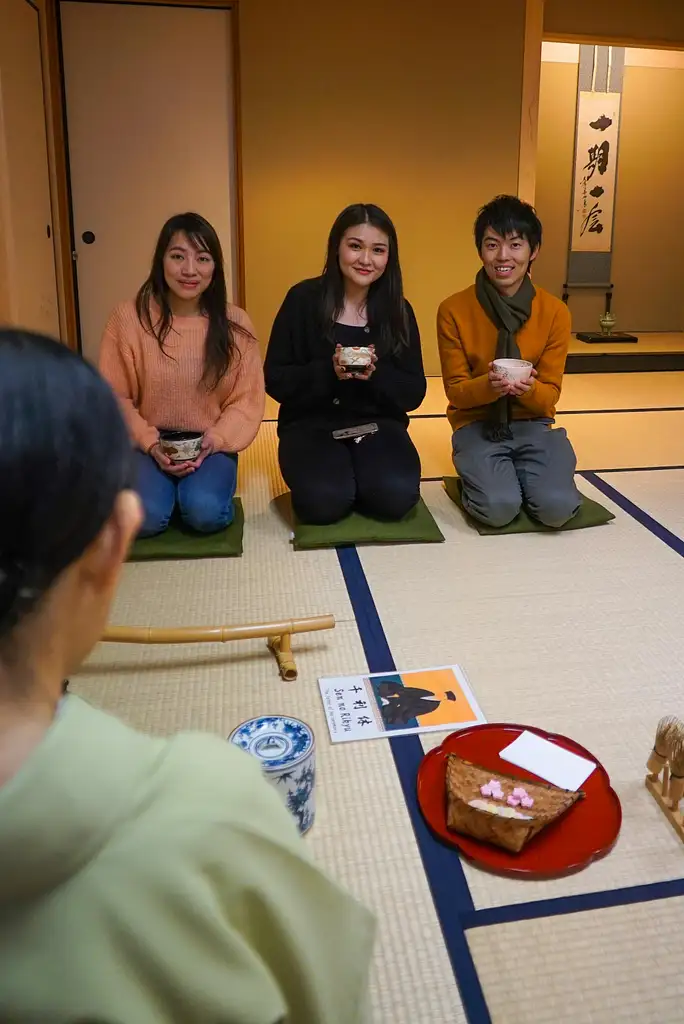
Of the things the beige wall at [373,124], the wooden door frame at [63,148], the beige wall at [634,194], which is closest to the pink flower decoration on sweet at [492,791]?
the wooden door frame at [63,148]

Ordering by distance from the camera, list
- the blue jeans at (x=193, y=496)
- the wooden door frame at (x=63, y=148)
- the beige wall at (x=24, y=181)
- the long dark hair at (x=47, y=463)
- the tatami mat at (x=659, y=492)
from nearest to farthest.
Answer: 1. the long dark hair at (x=47, y=463)
2. the blue jeans at (x=193, y=496)
3. the tatami mat at (x=659, y=492)
4. the beige wall at (x=24, y=181)
5. the wooden door frame at (x=63, y=148)

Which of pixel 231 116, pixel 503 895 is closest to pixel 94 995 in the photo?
pixel 503 895

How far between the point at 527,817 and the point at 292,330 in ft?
6.11

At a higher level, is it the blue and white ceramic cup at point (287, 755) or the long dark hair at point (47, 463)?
the long dark hair at point (47, 463)

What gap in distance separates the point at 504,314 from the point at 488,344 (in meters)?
0.12

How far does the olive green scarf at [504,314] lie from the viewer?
2916mm

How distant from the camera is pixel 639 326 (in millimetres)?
6758

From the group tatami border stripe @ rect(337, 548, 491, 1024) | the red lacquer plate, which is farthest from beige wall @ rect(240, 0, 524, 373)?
the red lacquer plate

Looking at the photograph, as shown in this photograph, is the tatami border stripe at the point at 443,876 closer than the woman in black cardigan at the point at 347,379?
Yes

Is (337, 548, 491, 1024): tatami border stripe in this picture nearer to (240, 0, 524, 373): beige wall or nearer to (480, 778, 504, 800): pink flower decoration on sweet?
(480, 778, 504, 800): pink flower decoration on sweet

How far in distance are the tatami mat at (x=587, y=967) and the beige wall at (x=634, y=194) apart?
5855 mm

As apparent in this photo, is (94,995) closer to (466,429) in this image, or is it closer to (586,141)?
(466,429)

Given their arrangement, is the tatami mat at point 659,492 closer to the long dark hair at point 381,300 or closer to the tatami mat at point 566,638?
the tatami mat at point 566,638

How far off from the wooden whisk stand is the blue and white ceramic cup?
619mm
